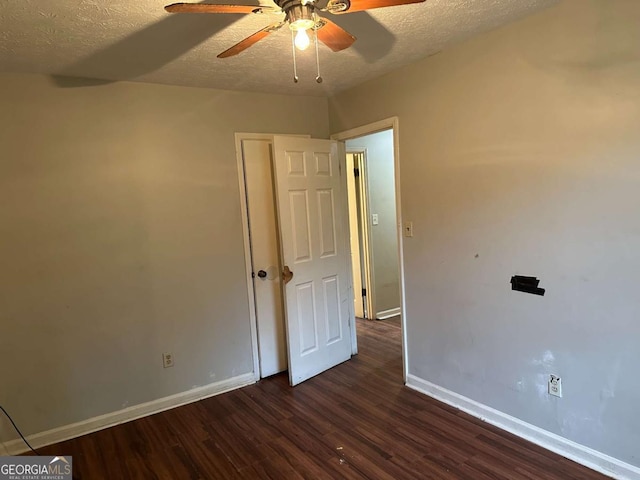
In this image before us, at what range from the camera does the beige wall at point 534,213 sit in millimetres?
1860

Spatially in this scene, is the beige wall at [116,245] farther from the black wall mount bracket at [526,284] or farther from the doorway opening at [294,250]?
the black wall mount bracket at [526,284]

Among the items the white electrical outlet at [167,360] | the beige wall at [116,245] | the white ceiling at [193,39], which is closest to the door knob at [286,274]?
the beige wall at [116,245]

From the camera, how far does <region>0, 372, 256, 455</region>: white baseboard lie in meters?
2.49

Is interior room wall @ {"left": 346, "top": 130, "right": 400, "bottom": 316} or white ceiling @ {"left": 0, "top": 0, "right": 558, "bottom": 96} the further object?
interior room wall @ {"left": 346, "top": 130, "right": 400, "bottom": 316}

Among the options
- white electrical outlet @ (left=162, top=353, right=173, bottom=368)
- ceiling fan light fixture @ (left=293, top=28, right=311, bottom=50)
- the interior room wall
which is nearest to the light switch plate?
the interior room wall

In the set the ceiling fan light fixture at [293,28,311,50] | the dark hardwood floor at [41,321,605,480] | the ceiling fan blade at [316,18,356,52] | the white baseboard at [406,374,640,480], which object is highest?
the ceiling fan blade at [316,18,356,52]

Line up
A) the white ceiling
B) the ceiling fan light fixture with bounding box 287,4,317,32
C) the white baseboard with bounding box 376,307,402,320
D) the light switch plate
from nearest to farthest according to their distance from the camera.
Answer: the ceiling fan light fixture with bounding box 287,4,317,32
the white ceiling
the light switch plate
the white baseboard with bounding box 376,307,402,320

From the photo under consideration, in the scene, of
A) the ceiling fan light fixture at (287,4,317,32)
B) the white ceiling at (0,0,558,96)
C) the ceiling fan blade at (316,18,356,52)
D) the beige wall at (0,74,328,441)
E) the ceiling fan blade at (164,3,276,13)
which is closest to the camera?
the ceiling fan blade at (164,3,276,13)

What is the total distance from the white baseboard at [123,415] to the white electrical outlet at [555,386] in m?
2.14

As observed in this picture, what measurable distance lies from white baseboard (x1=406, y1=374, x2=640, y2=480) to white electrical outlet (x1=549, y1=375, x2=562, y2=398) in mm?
238

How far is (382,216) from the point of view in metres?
4.58

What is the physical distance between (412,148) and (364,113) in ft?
1.92

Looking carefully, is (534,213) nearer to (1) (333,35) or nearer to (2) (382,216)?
(1) (333,35)

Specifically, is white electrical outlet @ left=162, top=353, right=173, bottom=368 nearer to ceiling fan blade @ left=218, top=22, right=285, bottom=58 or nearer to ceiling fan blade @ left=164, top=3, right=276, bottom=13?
ceiling fan blade @ left=218, top=22, right=285, bottom=58
